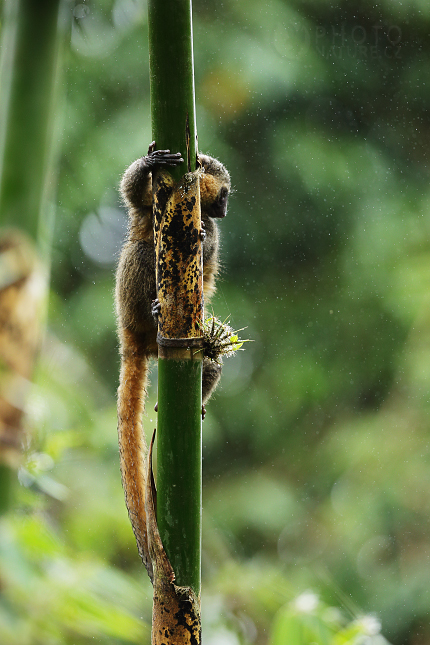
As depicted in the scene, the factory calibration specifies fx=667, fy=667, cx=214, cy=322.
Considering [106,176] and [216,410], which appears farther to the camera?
[216,410]

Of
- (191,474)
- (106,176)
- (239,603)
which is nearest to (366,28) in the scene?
(106,176)

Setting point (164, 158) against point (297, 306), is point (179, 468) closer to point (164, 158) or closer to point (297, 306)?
point (164, 158)

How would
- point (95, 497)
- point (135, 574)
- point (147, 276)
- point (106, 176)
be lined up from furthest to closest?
point (135, 574)
point (106, 176)
point (95, 497)
point (147, 276)

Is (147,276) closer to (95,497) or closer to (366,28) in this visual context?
(95,497)

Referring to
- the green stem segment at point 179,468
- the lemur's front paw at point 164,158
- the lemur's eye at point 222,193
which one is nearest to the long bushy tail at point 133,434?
the green stem segment at point 179,468

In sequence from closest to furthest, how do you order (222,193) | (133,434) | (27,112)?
(27,112) → (133,434) → (222,193)

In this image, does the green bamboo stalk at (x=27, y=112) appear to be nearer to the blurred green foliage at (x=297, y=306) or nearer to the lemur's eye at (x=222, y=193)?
the lemur's eye at (x=222, y=193)

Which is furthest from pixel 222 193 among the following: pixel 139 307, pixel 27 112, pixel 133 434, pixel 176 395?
pixel 27 112
